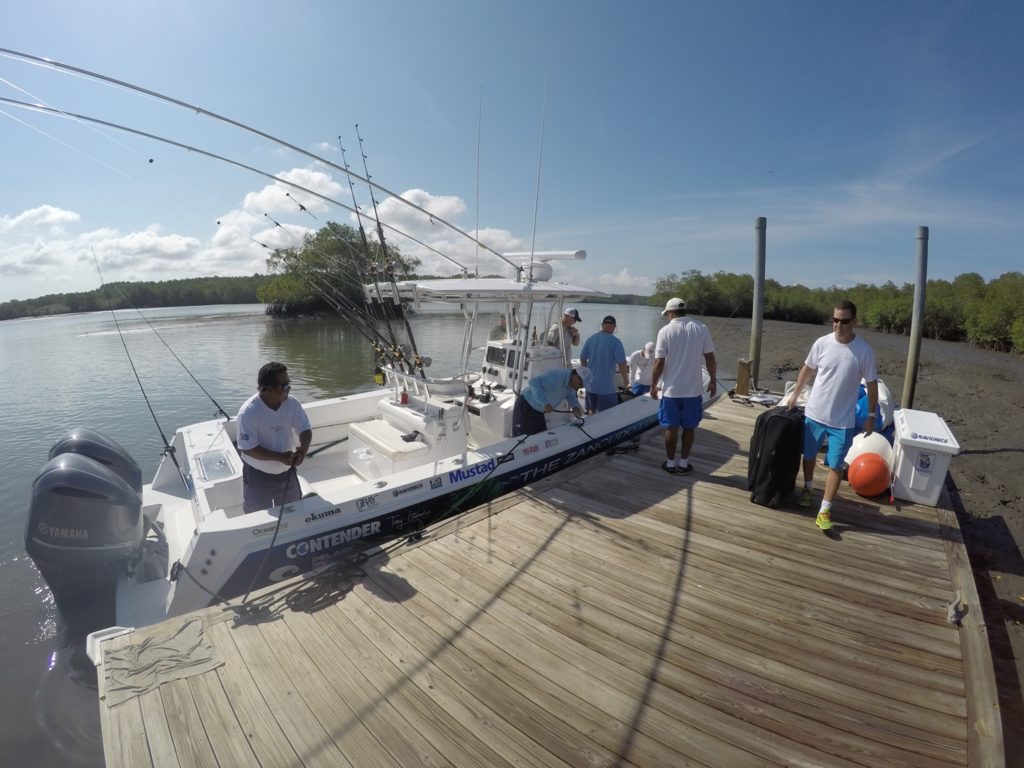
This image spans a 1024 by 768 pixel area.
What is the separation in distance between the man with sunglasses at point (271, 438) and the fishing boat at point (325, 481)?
0.66ft

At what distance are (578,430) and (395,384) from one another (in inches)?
→ 93.7

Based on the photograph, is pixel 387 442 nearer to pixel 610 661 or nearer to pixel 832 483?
pixel 610 661

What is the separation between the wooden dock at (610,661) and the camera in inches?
79.4

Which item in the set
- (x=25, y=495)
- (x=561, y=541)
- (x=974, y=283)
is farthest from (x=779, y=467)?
(x=974, y=283)

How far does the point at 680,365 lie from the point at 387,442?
10.2ft

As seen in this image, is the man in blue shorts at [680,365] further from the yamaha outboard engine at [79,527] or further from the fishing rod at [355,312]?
the yamaha outboard engine at [79,527]

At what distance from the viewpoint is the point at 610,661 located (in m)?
2.48

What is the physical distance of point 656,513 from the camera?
4121 mm

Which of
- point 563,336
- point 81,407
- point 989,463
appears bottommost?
point 81,407

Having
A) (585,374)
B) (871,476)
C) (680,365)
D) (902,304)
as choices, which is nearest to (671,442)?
(680,365)

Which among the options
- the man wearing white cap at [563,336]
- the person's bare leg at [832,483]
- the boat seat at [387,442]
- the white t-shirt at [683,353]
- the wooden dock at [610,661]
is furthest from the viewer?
the man wearing white cap at [563,336]

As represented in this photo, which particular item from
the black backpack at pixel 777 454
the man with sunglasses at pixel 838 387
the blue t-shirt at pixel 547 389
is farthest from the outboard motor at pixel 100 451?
the man with sunglasses at pixel 838 387

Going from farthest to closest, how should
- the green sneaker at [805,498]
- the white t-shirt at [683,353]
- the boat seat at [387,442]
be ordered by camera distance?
the boat seat at [387,442] < the white t-shirt at [683,353] < the green sneaker at [805,498]

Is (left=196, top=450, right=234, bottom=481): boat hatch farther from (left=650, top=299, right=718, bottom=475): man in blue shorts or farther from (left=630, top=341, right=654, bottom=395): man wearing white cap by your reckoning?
(left=630, top=341, right=654, bottom=395): man wearing white cap
